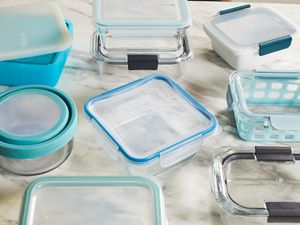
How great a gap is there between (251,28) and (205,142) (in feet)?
0.74

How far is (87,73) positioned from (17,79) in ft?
0.36

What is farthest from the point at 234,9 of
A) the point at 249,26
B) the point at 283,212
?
the point at 283,212

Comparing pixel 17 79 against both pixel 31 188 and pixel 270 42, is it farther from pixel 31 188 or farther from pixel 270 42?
pixel 270 42

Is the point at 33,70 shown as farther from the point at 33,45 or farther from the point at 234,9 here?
the point at 234,9

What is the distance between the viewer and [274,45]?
76 centimetres

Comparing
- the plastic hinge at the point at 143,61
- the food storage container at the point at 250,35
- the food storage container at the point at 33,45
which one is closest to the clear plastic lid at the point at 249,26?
the food storage container at the point at 250,35

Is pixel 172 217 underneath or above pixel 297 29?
underneath

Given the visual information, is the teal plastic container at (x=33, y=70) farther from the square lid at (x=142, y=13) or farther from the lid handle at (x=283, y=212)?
the lid handle at (x=283, y=212)

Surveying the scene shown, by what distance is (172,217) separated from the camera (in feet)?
1.92

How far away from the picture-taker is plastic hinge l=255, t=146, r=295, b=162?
633mm

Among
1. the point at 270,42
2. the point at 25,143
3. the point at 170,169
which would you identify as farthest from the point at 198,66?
the point at 25,143

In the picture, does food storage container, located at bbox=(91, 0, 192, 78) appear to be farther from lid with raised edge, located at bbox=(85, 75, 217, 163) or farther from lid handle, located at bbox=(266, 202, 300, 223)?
lid handle, located at bbox=(266, 202, 300, 223)

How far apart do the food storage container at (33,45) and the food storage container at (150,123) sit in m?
0.09

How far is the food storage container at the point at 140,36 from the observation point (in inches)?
28.7
